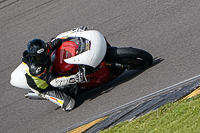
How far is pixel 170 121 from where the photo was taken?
540cm

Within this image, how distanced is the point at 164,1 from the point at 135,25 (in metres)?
0.93

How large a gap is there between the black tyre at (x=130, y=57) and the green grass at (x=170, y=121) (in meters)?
1.35

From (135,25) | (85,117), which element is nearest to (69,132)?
(85,117)

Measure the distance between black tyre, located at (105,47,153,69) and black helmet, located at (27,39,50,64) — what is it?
1.10 meters

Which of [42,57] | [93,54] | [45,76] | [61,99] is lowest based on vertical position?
[61,99]

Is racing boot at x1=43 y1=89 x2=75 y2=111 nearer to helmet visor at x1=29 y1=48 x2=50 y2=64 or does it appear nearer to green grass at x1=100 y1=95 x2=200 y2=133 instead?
helmet visor at x1=29 y1=48 x2=50 y2=64

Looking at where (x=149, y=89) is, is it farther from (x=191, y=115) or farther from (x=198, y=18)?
(x=198, y=18)

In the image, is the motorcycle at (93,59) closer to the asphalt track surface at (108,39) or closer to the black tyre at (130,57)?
the black tyre at (130,57)

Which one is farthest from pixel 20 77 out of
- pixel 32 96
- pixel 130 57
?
pixel 130 57

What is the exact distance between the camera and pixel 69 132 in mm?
6898

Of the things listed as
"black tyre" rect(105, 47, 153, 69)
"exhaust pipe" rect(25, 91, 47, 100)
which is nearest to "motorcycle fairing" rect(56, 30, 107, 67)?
"black tyre" rect(105, 47, 153, 69)

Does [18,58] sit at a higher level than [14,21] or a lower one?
lower

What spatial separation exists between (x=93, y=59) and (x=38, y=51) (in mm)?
973

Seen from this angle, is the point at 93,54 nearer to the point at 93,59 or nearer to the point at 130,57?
the point at 93,59
